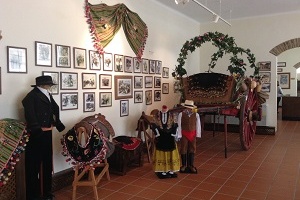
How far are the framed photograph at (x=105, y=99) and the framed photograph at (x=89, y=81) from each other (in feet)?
0.80

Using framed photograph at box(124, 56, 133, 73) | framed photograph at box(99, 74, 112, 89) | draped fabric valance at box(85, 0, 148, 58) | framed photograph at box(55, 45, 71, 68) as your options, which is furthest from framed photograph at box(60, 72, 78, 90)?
framed photograph at box(124, 56, 133, 73)

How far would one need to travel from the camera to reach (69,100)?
4.24 meters

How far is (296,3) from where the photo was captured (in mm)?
6773

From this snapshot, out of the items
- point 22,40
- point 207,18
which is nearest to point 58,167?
point 22,40

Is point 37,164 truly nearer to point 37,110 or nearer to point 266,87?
point 37,110

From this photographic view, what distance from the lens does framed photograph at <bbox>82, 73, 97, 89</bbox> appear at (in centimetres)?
451

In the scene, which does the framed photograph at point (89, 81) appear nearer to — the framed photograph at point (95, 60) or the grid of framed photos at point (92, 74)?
the grid of framed photos at point (92, 74)

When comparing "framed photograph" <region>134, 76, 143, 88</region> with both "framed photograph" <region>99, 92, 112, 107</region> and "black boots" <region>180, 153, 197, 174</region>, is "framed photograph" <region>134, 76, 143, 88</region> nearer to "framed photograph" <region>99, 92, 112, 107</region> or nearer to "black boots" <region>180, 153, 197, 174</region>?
"framed photograph" <region>99, 92, 112, 107</region>

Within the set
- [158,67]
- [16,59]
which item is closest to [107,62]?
[16,59]

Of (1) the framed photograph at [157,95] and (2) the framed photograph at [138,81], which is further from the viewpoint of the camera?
(1) the framed photograph at [157,95]

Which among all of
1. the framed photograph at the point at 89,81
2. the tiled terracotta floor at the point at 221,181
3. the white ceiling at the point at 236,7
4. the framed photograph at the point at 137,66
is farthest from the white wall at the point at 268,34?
the framed photograph at the point at 89,81

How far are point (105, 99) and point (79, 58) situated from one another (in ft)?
2.97

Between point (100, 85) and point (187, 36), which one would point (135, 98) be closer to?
point (100, 85)

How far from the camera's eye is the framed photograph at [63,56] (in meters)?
4.04
